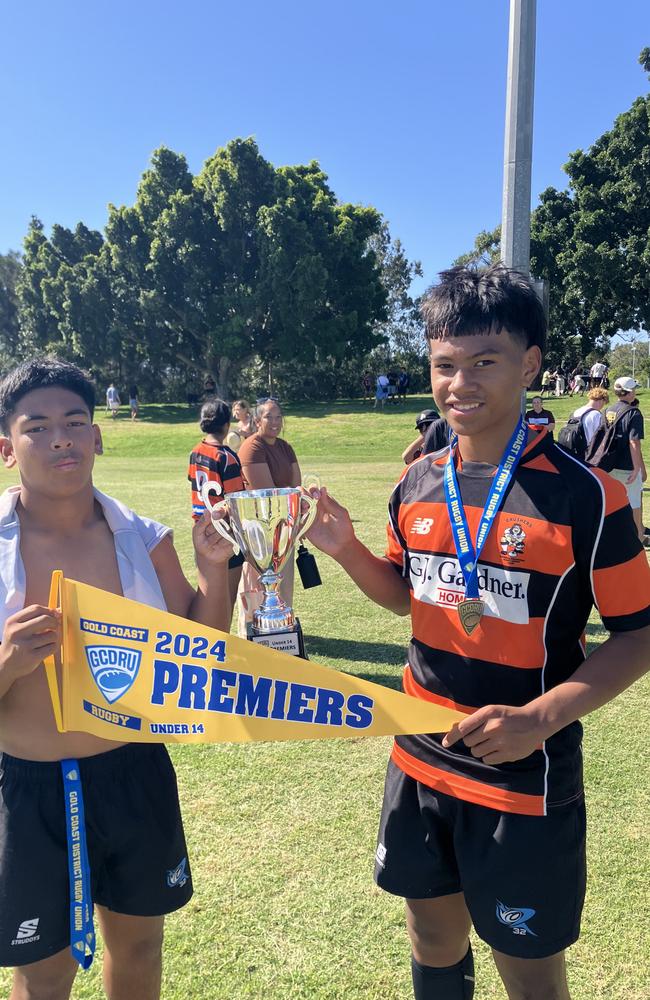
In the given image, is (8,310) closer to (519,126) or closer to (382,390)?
(382,390)

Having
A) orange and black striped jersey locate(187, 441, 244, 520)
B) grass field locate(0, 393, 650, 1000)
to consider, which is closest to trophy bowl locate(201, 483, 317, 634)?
grass field locate(0, 393, 650, 1000)

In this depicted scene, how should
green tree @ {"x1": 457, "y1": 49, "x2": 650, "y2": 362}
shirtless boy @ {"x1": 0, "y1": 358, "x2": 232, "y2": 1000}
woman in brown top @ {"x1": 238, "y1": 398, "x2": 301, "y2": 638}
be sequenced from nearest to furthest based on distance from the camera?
1. shirtless boy @ {"x1": 0, "y1": 358, "x2": 232, "y2": 1000}
2. woman in brown top @ {"x1": 238, "y1": 398, "x2": 301, "y2": 638}
3. green tree @ {"x1": 457, "y1": 49, "x2": 650, "y2": 362}

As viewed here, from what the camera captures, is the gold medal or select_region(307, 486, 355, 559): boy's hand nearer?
the gold medal

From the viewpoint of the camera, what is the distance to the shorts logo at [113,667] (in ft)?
5.72

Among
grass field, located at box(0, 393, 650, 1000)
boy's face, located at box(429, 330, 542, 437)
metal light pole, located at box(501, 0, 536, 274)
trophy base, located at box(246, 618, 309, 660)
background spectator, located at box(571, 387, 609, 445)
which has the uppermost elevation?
metal light pole, located at box(501, 0, 536, 274)

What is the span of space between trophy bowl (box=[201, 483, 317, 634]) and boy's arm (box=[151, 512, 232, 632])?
Result: 65 mm

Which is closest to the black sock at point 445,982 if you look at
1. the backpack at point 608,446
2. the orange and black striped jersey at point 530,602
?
the orange and black striped jersey at point 530,602

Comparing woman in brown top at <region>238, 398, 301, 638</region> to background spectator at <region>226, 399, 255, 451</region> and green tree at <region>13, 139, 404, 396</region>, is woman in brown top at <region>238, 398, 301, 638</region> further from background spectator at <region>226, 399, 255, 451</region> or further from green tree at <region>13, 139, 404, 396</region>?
green tree at <region>13, 139, 404, 396</region>

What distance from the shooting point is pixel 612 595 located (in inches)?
63.4

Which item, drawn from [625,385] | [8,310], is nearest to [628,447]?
[625,385]

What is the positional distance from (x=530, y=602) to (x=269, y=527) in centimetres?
95

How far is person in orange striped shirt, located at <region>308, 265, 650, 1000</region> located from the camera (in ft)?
5.30

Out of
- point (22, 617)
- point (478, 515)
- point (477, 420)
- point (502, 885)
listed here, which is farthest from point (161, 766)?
point (477, 420)

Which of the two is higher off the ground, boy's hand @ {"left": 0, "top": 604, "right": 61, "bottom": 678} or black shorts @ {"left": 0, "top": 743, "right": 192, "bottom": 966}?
boy's hand @ {"left": 0, "top": 604, "right": 61, "bottom": 678}
